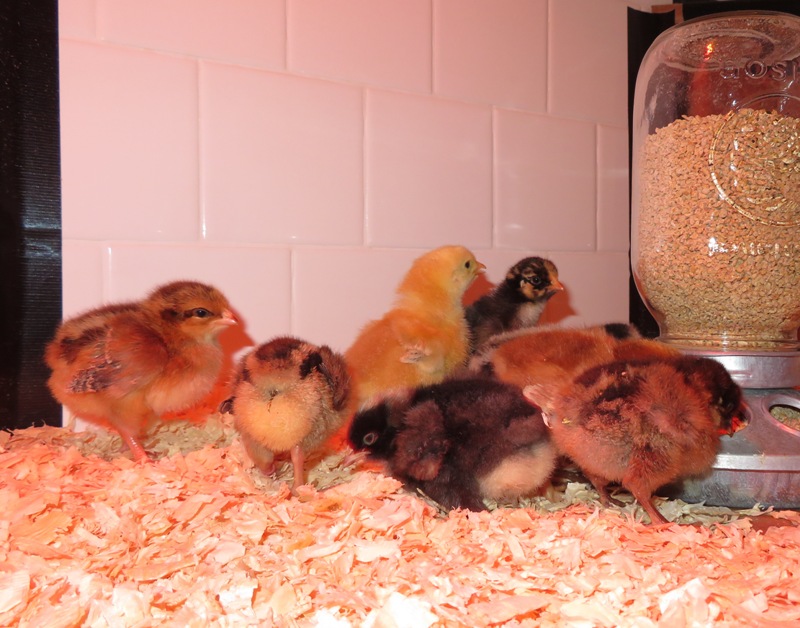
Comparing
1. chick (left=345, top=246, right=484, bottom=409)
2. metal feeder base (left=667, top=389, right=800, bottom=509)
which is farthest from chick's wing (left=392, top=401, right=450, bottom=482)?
metal feeder base (left=667, top=389, right=800, bottom=509)

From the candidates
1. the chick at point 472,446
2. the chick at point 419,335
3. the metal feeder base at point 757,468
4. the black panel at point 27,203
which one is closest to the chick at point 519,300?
the chick at point 419,335

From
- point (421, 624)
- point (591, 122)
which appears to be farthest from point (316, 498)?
point (591, 122)

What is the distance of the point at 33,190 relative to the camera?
1.71 meters

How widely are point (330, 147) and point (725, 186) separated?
103 cm

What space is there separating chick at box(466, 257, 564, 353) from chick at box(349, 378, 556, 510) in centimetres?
64

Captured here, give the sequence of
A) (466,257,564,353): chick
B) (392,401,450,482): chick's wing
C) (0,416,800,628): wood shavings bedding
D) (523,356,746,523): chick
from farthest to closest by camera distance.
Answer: (466,257,564,353): chick, (392,401,450,482): chick's wing, (523,356,746,523): chick, (0,416,800,628): wood shavings bedding

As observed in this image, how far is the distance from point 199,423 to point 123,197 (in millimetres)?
596

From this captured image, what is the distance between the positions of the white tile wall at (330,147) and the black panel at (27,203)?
4 cm

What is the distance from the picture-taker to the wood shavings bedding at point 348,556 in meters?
0.87

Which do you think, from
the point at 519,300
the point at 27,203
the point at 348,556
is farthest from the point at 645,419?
the point at 27,203

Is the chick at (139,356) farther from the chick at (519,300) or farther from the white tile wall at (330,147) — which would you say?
the chick at (519,300)

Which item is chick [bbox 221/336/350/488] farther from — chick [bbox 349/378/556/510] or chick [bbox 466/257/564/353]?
chick [bbox 466/257/564/353]

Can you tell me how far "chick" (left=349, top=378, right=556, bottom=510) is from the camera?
1.31m

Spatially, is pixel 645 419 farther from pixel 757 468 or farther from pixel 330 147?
pixel 330 147
